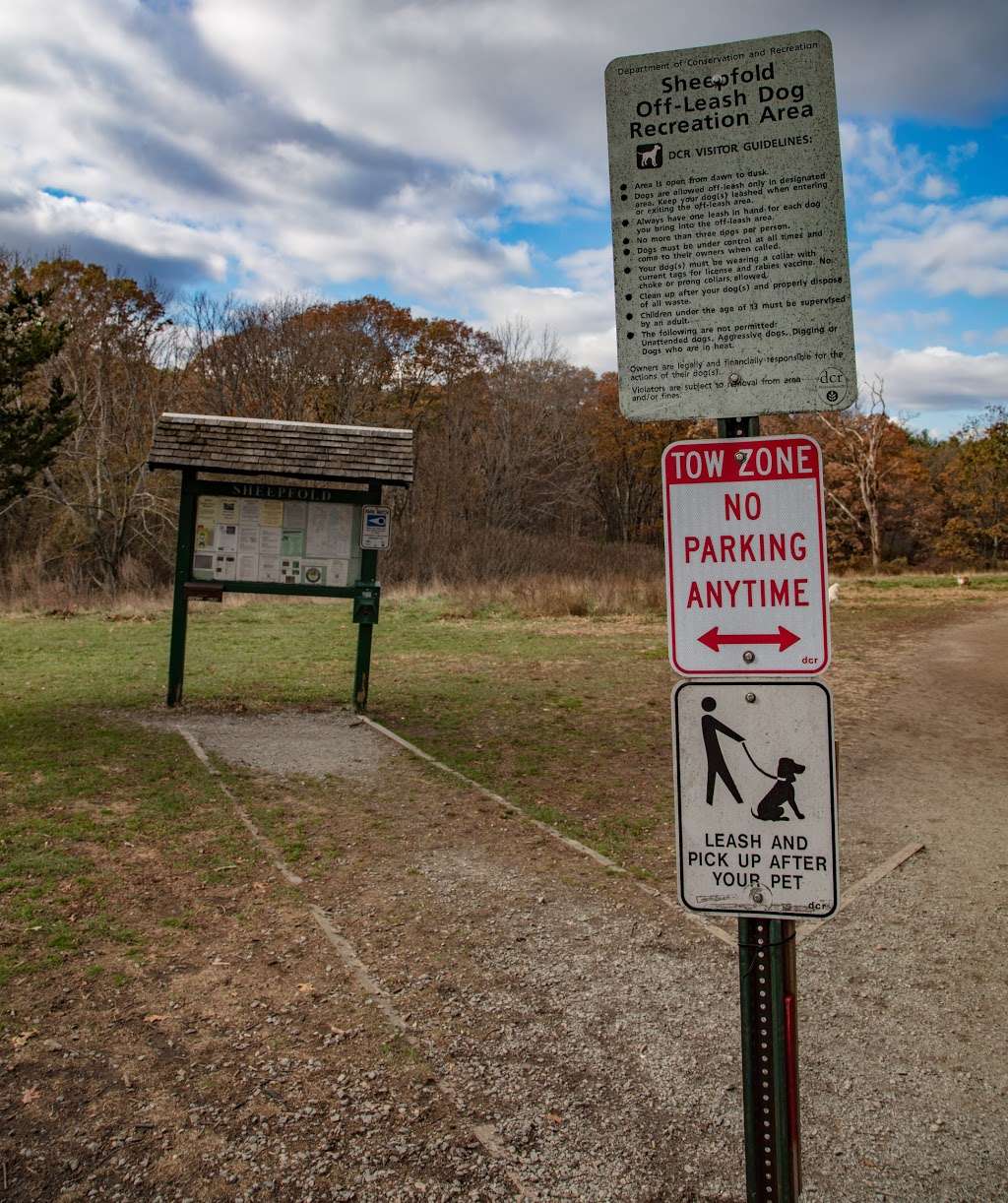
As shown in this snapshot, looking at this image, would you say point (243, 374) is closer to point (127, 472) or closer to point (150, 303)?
point (150, 303)

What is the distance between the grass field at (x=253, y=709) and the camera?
17.1 ft

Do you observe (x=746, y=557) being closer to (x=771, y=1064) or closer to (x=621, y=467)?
(x=771, y=1064)

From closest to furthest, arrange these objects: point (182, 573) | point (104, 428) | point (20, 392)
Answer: point (20, 392)
point (182, 573)
point (104, 428)

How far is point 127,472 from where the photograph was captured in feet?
101

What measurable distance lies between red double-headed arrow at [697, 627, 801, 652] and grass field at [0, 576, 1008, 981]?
3.20 meters

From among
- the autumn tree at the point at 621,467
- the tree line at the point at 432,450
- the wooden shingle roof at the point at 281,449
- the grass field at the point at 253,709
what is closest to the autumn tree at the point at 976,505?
the tree line at the point at 432,450

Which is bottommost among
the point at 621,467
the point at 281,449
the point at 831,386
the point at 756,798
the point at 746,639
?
the point at 756,798

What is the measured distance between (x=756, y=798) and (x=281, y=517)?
885cm

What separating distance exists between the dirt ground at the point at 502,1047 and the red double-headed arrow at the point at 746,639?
5.51 feet

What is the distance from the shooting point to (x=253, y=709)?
10461 millimetres

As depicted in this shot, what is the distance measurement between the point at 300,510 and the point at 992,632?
45.4 feet

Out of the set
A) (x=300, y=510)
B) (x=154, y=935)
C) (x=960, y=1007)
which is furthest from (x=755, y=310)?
(x=300, y=510)

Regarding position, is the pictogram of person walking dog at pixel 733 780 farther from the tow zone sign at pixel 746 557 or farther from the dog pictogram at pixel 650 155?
the dog pictogram at pixel 650 155

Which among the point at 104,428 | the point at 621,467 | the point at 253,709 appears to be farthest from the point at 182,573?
the point at 621,467
